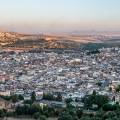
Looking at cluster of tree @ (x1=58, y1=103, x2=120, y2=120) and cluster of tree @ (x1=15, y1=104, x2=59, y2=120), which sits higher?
cluster of tree @ (x1=58, y1=103, x2=120, y2=120)

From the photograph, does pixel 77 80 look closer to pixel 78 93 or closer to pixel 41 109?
pixel 78 93

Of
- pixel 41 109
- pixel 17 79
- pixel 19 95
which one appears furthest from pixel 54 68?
pixel 41 109

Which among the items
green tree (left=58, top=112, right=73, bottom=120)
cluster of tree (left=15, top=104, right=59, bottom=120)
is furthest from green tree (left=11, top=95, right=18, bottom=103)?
green tree (left=58, top=112, right=73, bottom=120)

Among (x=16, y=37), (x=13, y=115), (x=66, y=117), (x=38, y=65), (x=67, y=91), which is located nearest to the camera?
(x=66, y=117)

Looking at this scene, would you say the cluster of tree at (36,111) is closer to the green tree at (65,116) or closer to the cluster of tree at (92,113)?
the cluster of tree at (92,113)

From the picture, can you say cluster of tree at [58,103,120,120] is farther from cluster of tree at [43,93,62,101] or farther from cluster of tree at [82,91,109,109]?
cluster of tree at [43,93,62,101]

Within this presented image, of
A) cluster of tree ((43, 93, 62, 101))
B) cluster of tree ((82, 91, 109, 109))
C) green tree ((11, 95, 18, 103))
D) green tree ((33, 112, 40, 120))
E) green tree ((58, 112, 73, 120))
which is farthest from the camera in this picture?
cluster of tree ((43, 93, 62, 101))

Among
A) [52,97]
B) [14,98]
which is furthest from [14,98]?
[52,97]

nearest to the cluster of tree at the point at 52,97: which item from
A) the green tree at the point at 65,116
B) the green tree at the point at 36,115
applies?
the green tree at the point at 36,115

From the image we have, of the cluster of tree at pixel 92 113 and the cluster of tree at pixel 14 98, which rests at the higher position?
the cluster of tree at pixel 92 113

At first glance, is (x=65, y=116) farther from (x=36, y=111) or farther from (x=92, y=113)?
(x=36, y=111)

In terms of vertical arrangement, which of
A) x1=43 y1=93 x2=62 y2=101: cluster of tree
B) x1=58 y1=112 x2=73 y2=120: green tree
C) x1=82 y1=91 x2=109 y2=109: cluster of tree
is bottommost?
x1=43 y1=93 x2=62 y2=101: cluster of tree
